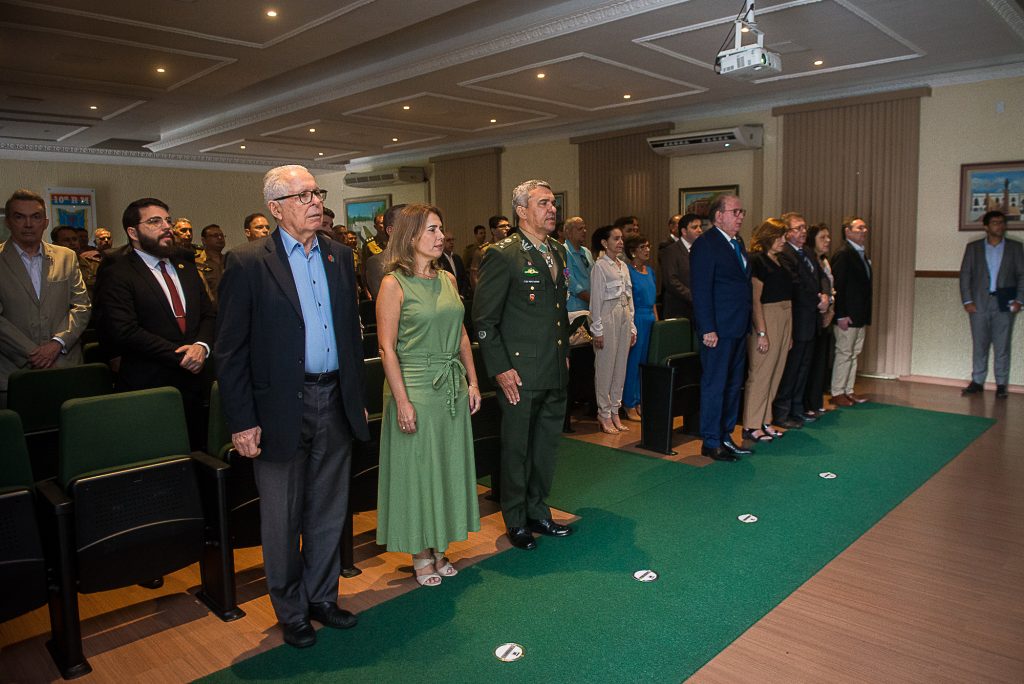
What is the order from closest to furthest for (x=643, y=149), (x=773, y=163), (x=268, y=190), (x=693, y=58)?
(x=268, y=190)
(x=693, y=58)
(x=773, y=163)
(x=643, y=149)

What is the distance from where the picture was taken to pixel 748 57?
5.18m

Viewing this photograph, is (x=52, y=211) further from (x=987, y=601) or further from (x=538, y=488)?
(x=987, y=601)

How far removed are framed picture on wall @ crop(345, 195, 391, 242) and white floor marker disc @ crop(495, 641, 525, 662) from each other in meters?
Answer: 12.8

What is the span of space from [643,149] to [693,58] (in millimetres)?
3295

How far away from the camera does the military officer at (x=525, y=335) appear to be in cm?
339

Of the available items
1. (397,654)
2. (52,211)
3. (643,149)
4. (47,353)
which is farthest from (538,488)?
(52,211)

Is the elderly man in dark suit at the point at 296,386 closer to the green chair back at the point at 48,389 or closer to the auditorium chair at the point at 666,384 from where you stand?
the green chair back at the point at 48,389

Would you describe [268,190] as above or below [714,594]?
above

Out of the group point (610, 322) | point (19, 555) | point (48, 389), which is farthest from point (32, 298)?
point (610, 322)

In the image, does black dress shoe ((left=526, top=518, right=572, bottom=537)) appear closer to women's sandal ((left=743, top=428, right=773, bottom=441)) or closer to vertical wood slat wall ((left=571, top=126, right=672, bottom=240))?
women's sandal ((left=743, top=428, right=773, bottom=441))

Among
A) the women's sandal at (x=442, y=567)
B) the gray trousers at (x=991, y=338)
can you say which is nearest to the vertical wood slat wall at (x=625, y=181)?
the gray trousers at (x=991, y=338)

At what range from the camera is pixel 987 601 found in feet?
9.99

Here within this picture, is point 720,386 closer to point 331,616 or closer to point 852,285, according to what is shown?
point 852,285

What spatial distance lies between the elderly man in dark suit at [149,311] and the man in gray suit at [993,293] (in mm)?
→ 7017
